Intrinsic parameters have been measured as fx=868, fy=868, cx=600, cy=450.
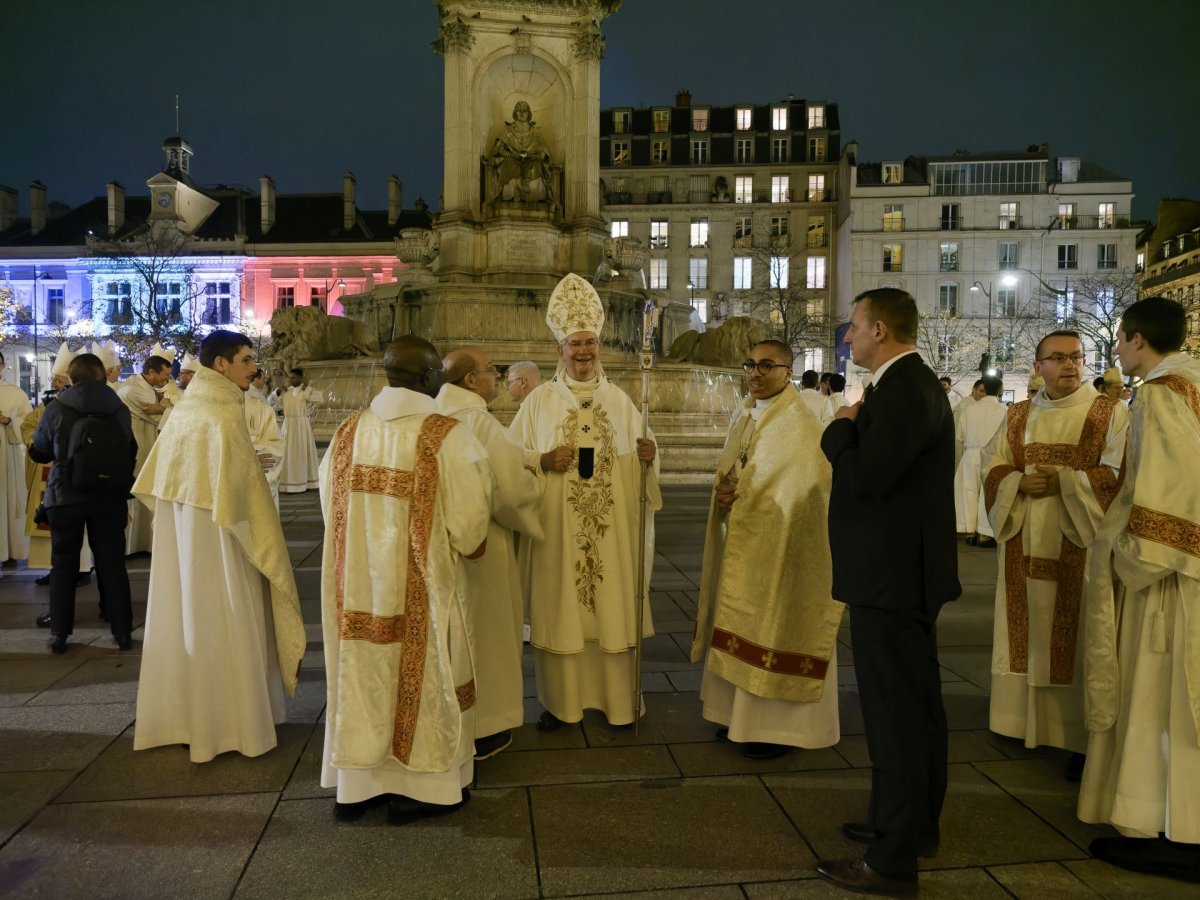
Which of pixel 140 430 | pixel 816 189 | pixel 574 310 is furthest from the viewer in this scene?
pixel 816 189

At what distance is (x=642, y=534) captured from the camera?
15.1ft

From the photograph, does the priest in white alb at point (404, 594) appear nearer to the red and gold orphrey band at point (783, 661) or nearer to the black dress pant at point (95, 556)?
the red and gold orphrey band at point (783, 661)

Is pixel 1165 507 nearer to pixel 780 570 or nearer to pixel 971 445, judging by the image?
pixel 780 570

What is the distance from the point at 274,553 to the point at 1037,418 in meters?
3.95

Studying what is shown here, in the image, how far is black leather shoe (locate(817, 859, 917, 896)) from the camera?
9.93ft

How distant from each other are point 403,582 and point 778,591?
1.82 meters

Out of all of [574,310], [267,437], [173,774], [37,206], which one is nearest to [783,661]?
[574,310]

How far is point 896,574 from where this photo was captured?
3057 mm

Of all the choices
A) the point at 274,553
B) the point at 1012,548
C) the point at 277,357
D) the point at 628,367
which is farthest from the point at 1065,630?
the point at 277,357

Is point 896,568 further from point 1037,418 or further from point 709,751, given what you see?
point 1037,418

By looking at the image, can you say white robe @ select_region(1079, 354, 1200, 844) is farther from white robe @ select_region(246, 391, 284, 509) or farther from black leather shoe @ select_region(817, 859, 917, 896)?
white robe @ select_region(246, 391, 284, 509)

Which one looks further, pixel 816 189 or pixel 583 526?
pixel 816 189

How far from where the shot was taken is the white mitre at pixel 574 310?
477 centimetres

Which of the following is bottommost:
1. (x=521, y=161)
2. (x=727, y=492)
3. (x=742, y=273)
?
(x=727, y=492)
